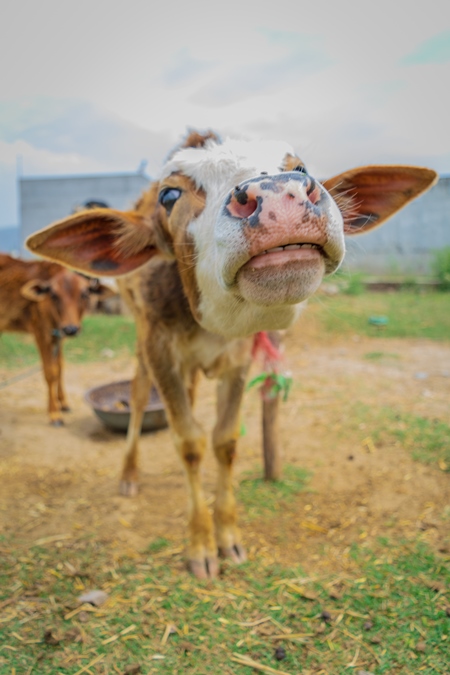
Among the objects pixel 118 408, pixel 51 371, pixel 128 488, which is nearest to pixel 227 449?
pixel 128 488

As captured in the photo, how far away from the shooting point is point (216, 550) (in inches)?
121

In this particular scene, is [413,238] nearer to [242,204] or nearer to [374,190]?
[374,190]

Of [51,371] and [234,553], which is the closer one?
[234,553]

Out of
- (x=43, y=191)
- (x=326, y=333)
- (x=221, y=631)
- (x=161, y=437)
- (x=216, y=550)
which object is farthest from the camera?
(x=43, y=191)

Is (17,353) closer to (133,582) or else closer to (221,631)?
(133,582)

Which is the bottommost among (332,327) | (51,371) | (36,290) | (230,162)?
(332,327)

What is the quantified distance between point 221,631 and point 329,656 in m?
0.50

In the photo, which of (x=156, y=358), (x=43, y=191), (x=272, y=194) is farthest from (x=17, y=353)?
(x=43, y=191)

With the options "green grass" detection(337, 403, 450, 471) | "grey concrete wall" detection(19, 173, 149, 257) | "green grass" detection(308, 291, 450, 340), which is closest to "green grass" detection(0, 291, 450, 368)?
"green grass" detection(308, 291, 450, 340)

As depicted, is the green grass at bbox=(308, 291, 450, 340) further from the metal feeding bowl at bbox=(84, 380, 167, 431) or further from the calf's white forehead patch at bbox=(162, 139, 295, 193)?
the calf's white forehead patch at bbox=(162, 139, 295, 193)

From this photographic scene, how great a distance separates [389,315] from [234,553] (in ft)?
28.4

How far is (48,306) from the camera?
20.1 feet

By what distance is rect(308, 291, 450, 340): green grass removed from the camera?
9.49 m

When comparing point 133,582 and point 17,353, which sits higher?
point 133,582
